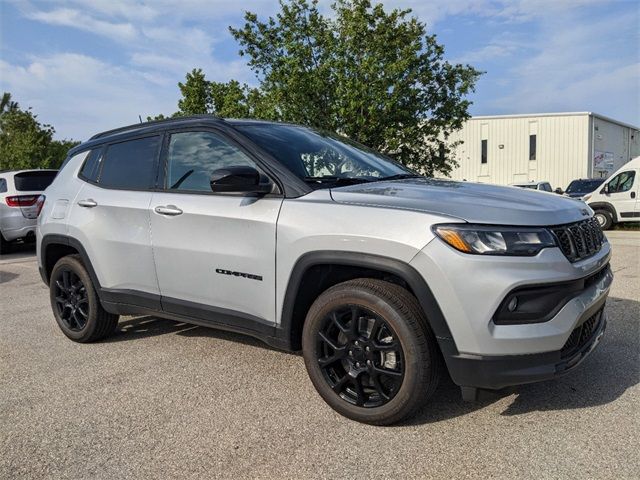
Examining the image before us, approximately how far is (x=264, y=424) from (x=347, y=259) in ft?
3.39

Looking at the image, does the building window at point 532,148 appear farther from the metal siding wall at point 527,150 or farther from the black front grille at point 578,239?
the black front grille at point 578,239

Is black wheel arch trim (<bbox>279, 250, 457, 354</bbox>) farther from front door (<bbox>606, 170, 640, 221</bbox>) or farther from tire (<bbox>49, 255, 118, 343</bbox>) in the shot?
front door (<bbox>606, 170, 640, 221</bbox>)

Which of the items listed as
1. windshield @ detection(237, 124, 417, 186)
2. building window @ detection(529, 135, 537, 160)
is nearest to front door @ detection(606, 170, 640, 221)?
windshield @ detection(237, 124, 417, 186)

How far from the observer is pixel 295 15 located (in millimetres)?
14992

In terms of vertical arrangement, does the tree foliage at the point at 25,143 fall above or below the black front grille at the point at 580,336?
above

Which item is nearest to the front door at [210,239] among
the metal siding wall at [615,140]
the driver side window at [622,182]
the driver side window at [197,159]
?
the driver side window at [197,159]

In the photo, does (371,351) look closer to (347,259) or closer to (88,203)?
(347,259)

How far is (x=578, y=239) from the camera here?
279 centimetres

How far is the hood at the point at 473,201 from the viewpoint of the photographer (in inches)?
102

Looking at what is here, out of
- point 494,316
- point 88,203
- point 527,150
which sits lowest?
point 494,316

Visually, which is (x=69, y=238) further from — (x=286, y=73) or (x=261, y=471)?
(x=286, y=73)

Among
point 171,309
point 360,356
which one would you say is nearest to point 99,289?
point 171,309

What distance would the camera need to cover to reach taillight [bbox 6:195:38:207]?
1030 cm

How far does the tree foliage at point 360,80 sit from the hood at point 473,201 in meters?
10.4
